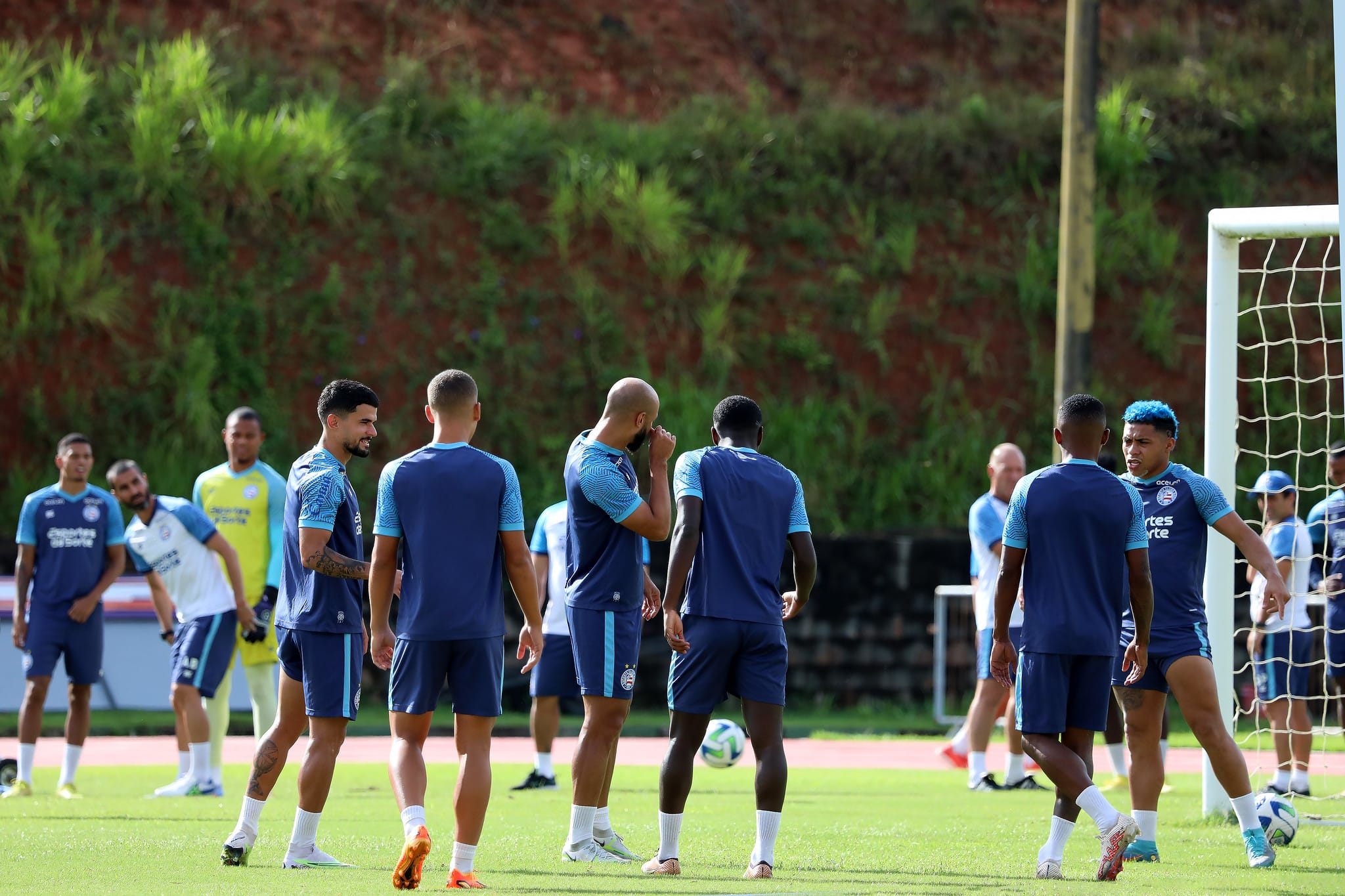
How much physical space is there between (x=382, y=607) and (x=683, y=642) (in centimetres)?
136

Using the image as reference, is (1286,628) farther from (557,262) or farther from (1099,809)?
(557,262)

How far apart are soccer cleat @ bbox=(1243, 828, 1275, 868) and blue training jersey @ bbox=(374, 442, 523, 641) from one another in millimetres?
3783

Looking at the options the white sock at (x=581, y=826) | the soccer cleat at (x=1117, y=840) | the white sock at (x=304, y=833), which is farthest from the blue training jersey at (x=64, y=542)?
the soccer cleat at (x=1117, y=840)

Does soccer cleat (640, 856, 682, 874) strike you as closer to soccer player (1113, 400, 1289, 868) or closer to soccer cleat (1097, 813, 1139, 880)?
soccer cleat (1097, 813, 1139, 880)

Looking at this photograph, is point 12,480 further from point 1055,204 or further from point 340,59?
point 1055,204

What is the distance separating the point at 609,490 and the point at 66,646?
6316 millimetres

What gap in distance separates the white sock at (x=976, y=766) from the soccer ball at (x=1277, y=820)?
10.6 feet

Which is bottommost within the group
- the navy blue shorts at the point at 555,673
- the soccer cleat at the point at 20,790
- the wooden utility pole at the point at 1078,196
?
the soccer cleat at the point at 20,790

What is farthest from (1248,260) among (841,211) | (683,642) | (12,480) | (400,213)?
(683,642)

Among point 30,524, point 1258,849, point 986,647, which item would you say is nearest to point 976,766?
point 986,647

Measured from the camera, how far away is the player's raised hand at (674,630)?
24.7ft

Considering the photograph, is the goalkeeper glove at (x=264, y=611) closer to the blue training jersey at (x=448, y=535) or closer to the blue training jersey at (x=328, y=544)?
the blue training jersey at (x=328, y=544)

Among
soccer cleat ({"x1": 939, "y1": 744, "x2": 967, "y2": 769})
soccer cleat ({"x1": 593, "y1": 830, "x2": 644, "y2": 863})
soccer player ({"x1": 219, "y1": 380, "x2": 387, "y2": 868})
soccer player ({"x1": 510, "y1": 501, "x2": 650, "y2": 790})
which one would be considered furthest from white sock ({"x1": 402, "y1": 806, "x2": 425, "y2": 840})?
soccer cleat ({"x1": 939, "y1": 744, "x2": 967, "y2": 769})

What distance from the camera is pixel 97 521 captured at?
12.5 m
